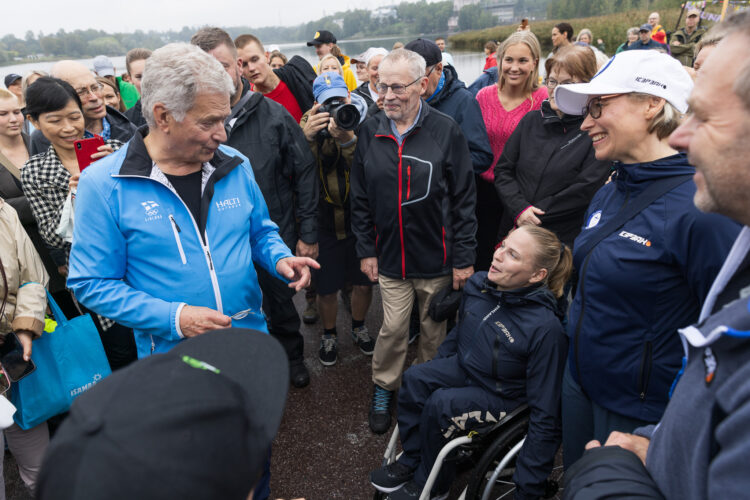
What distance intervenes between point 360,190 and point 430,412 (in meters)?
1.54

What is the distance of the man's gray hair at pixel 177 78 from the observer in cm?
176

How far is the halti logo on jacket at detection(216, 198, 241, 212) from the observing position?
1.99 metres

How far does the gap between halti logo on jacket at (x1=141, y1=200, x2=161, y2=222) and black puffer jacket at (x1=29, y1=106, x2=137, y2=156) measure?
2.09 meters

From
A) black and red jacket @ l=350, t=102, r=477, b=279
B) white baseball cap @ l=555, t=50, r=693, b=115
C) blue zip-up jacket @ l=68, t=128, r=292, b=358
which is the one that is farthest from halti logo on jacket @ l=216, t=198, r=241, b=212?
white baseball cap @ l=555, t=50, r=693, b=115

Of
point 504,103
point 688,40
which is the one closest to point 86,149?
point 504,103

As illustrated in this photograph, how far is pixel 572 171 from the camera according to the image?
9.56ft

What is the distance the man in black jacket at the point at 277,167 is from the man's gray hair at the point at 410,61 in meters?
0.83

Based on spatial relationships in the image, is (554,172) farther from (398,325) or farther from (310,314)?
(310,314)

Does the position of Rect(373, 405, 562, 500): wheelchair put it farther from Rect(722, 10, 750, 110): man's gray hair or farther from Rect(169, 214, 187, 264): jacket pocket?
Rect(722, 10, 750, 110): man's gray hair

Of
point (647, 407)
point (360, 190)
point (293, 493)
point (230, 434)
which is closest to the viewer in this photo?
point (230, 434)

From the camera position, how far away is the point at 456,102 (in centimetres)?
350

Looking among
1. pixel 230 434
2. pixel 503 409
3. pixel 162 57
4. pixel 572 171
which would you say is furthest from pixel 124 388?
pixel 572 171

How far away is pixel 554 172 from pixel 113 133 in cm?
337

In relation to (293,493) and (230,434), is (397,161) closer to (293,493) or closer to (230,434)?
(293,493)
